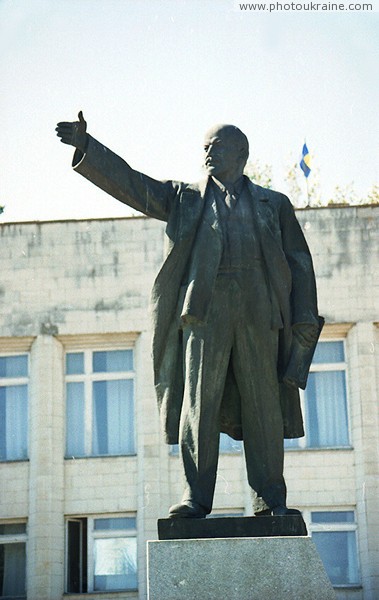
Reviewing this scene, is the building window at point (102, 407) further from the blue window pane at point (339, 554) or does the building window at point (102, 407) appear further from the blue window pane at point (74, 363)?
the blue window pane at point (339, 554)

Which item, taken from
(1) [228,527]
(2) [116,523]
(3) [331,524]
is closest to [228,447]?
(3) [331,524]

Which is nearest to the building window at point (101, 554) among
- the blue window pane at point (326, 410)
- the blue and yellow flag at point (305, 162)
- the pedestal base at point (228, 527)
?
the blue window pane at point (326, 410)

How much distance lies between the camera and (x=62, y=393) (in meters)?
28.9

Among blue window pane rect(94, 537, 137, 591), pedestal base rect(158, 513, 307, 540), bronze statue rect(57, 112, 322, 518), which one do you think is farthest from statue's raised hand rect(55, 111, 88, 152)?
blue window pane rect(94, 537, 137, 591)

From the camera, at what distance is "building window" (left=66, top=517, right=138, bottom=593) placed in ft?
90.8

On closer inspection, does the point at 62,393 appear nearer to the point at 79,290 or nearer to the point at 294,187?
the point at 79,290

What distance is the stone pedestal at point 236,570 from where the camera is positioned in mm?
9258

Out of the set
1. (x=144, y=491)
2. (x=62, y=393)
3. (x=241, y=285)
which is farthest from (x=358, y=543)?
(x=241, y=285)

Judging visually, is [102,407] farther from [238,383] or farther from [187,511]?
[187,511]

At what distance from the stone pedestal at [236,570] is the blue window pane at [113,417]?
19.5 meters

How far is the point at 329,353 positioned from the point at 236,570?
1977 cm

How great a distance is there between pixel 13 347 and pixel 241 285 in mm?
19343

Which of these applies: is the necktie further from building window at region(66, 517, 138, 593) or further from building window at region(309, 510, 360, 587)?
building window at region(66, 517, 138, 593)

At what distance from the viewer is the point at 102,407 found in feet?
95.1
